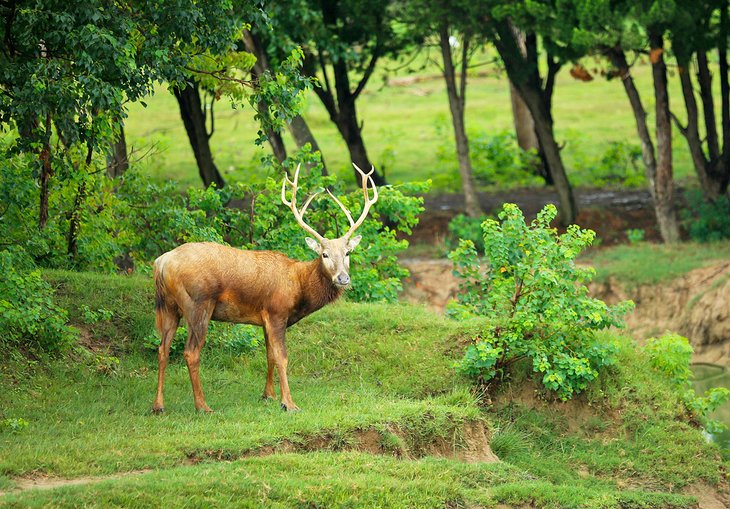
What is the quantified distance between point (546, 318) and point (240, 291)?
12.7 ft

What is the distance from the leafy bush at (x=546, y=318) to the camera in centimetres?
1405

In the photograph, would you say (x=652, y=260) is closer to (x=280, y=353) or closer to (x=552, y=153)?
(x=552, y=153)

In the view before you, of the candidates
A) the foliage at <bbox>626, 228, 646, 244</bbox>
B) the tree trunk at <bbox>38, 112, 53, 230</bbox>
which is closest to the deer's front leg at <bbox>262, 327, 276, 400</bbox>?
the tree trunk at <bbox>38, 112, 53, 230</bbox>

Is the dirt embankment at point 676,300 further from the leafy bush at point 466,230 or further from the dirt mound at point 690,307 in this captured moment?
the leafy bush at point 466,230

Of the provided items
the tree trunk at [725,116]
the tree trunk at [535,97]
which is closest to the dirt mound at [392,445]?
the tree trunk at [535,97]

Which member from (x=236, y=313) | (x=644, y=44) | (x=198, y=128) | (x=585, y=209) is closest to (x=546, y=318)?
(x=236, y=313)

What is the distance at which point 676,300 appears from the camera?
2262 centimetres

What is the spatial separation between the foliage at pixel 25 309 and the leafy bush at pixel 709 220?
15340mm

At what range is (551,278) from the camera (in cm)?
1396

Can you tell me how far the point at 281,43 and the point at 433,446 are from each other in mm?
11787

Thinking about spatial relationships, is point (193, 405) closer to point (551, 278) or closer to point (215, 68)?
point (551, 278)

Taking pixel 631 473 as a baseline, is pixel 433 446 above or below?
above

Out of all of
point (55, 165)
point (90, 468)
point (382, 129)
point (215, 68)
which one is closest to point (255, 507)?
point (90, 468)

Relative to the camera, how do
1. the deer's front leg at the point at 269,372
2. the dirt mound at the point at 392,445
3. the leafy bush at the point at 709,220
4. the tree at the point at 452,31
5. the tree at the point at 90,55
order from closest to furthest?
the dirt mound at the point at 392,445 → the tree at the point at 90,55 → the deer's front leg at the point at 269,372 → the tree at the point at 452,31 → the leafy bush at the point at 709,220
